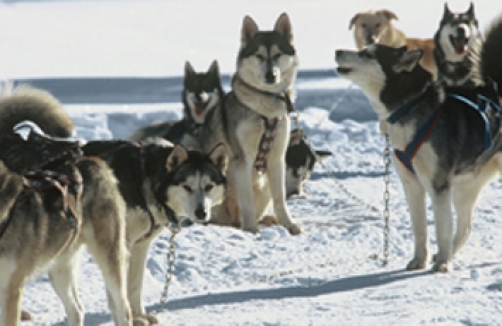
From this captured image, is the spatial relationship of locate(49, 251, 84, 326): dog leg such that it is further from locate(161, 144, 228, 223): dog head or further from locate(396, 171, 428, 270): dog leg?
locate(396, 171, 428, 270): dog leg

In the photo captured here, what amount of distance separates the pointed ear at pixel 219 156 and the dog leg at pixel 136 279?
51 cm

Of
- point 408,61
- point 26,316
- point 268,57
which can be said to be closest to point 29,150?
point 26,316

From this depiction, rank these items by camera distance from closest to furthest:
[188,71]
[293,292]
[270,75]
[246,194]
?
1. [293,292]
2. [270,75]
3. [246,194]
4. [188,71]

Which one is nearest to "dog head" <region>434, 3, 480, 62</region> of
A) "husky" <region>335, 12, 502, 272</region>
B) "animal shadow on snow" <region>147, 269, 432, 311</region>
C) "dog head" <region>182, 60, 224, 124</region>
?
"dog head" <region>182, 60, 224, 124</region>

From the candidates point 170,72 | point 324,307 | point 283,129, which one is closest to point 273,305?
point 324,307

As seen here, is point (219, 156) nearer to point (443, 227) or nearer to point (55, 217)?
point (55, 217)

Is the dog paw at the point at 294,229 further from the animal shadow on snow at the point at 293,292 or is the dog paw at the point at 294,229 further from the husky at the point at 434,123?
the animal shadow on snow at the point at 293,292

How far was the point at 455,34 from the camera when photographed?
884 cm

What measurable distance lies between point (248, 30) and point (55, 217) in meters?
3.67

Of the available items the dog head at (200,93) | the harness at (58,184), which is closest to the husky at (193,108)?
the dog head at (200,93)

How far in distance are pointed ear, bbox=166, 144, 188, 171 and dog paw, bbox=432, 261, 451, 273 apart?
1.64 m

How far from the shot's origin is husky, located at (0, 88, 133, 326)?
131 inches

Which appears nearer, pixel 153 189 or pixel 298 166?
pixel 153 189

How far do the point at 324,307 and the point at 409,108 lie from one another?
137cm
